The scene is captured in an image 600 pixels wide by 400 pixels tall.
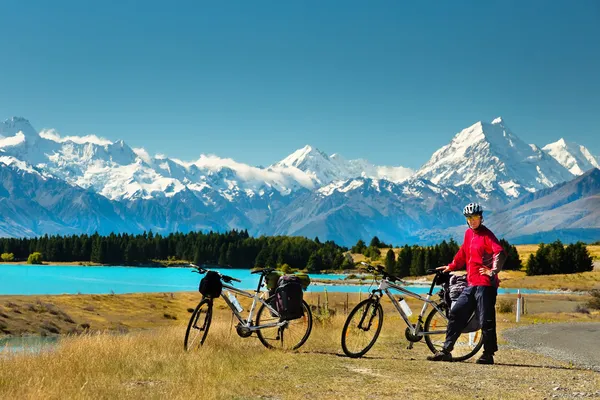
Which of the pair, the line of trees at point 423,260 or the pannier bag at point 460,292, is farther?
the line of trees at point 423,260

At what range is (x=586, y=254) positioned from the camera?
151 metres

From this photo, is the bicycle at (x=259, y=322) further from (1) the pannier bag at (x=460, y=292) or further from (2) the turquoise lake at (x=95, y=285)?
(2) the turquoise lake at (x=95, y=285)

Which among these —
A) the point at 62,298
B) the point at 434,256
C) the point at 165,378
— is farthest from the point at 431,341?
Answer: the point at 434,256

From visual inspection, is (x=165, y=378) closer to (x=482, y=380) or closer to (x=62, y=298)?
(x=482, y=380)

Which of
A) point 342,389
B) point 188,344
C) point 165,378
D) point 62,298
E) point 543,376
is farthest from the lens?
point 62,298

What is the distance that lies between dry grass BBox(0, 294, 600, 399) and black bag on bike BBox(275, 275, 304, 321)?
0.80 m

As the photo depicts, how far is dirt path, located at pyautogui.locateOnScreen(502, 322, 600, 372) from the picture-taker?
16.5m

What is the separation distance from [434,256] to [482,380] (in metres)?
151

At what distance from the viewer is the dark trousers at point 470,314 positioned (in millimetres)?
13320

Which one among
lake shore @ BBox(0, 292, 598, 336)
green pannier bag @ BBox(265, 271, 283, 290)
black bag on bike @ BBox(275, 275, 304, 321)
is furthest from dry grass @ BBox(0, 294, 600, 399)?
lake shore @ BBox(0, 292, 598, 336)

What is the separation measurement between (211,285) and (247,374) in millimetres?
2529

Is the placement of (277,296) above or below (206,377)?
above

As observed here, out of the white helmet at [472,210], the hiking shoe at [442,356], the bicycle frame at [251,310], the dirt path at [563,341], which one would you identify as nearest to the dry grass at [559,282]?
the dirt path at [563,341]

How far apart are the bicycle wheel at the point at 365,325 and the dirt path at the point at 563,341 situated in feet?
14.4
